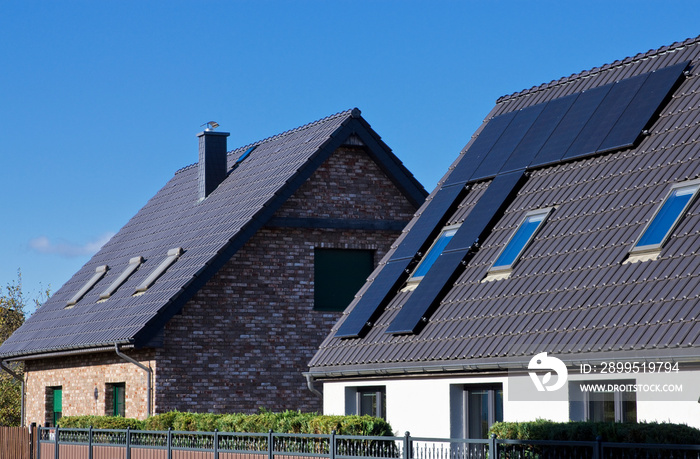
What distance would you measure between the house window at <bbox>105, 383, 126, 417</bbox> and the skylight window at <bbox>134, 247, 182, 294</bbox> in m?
2.34

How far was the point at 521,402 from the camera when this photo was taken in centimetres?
1517

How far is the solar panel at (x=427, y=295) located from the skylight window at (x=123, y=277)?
455 inches

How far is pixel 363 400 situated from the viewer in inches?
761

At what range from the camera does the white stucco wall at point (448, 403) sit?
498 inches

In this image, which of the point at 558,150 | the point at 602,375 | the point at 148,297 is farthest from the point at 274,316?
the point at 602,375

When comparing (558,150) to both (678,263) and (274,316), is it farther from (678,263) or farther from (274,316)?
(274,316)

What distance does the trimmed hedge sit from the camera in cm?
1498

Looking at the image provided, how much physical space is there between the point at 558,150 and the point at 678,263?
4727mm

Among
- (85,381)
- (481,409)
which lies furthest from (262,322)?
(481,409)

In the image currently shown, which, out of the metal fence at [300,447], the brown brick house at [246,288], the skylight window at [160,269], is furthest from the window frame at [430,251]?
the skylight window at [160,269]

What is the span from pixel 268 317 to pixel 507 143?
8.15 metres

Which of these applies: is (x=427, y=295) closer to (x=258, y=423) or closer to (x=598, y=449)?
(x=258, y=423)

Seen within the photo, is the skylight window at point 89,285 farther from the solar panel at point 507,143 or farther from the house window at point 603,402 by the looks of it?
the house window at point 603,402

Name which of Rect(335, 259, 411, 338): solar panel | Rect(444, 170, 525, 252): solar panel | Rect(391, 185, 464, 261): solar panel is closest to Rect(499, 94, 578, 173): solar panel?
Rect(444, 170, 525, 252): solar panel
